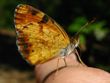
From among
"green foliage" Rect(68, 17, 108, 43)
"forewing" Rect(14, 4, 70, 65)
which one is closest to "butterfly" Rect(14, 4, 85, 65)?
"forewing" Rect(14, 4, 70, 65)

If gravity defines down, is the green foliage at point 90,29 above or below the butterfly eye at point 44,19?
below

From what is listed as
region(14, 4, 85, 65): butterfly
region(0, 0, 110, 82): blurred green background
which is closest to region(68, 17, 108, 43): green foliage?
region(0, 0, 110, 82): blurred green background

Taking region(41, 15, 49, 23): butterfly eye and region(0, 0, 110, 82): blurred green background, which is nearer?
region(41, 15, 49, 23): butterfly eye

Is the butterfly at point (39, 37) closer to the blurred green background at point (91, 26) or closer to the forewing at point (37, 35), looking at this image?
the forewing at point (37, 35)

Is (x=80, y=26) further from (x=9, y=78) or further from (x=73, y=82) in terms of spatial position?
(x=9, y=78)

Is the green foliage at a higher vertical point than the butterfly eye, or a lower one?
lower

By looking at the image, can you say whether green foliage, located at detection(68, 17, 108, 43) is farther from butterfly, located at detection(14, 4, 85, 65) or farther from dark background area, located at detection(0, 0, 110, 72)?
butterfly, located at detection(14, 4, 85, 65)

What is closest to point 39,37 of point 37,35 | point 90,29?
point 37,35

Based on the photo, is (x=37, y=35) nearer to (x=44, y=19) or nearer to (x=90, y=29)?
(x=44, y=19)

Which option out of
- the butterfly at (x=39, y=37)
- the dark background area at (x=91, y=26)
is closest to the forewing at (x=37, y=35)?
the butterfly at (x=39, y=37)
